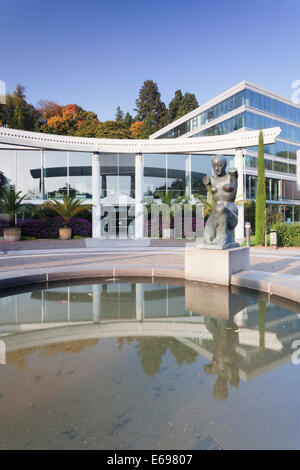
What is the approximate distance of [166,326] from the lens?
→ 491cm

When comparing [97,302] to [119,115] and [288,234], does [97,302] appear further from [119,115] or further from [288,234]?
[119,115]

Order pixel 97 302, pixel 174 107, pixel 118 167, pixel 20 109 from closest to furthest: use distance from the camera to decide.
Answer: pixel 97 302
pixel 118 167
pixel 20 109
pixel 174 107

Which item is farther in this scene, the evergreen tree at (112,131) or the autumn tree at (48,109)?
the autumn tree at (48,109)

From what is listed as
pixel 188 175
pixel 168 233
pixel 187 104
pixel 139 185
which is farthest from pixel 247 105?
pixel 187 104

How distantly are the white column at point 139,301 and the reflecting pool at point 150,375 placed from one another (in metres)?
0.05

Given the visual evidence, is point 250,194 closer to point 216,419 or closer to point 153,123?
point 216,419

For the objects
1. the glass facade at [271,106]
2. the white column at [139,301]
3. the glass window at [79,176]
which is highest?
the glass facade at [271,106]

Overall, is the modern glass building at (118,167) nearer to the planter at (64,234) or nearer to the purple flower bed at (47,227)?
the purple flower bed at (47,227)

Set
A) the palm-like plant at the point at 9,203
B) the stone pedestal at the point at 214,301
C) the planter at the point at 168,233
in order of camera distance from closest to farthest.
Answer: the stone pedestal at the point at 214,301, the palm-like plant at the point at 9,203, the planter at the point at 168,233

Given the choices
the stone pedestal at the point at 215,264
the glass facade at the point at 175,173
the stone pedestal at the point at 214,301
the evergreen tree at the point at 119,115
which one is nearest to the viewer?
the stone pedestal at the point at 214,301

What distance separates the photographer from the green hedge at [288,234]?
656 inches

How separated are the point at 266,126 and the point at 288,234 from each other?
22.0 metres

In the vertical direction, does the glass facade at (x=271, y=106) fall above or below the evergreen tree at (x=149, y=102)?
below

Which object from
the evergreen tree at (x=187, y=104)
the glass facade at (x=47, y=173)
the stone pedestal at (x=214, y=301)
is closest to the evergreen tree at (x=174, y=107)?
the evergreen tree at (x=187, y=104)
